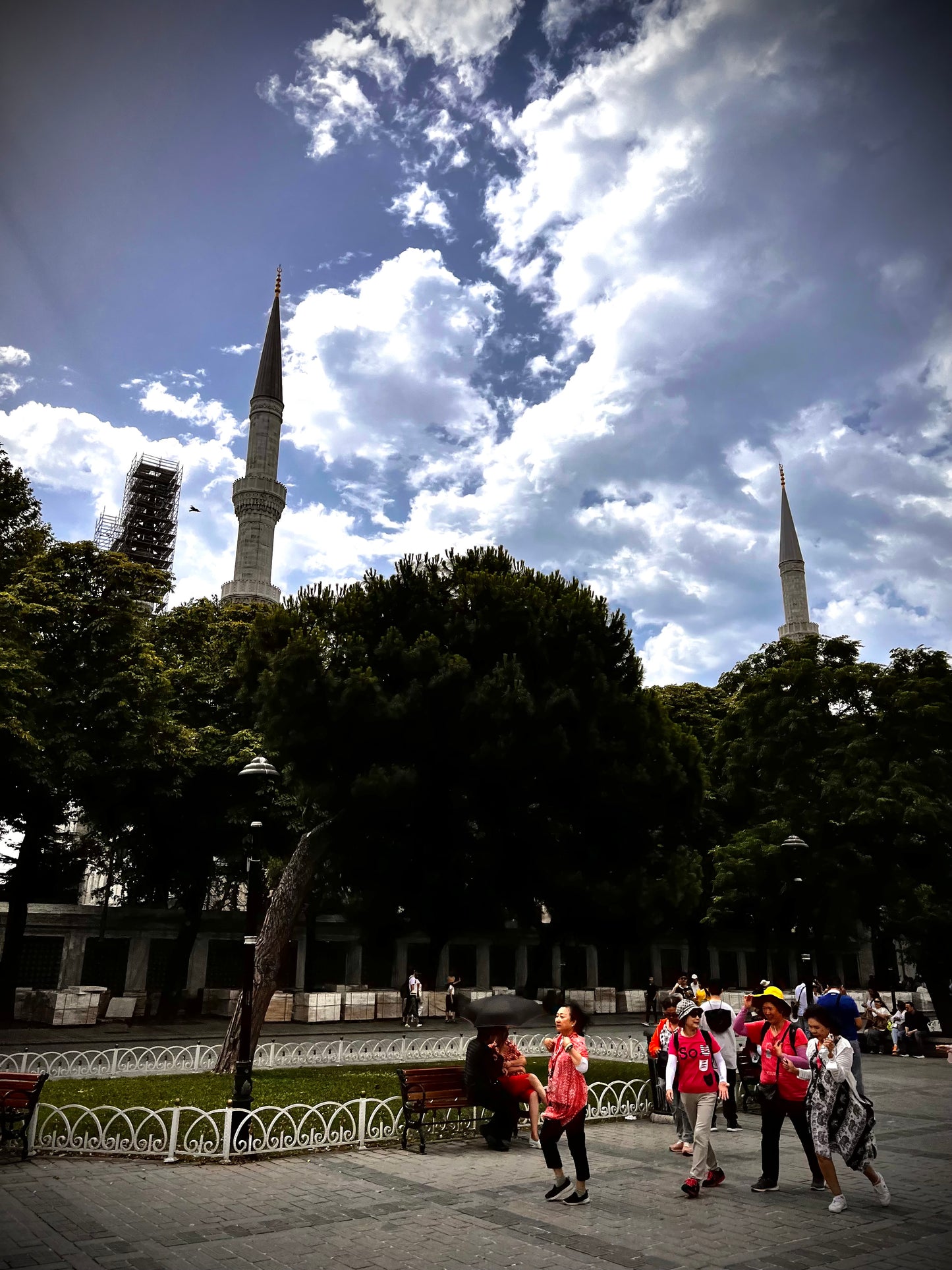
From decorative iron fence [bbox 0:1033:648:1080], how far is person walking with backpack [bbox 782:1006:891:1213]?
10.5 meters

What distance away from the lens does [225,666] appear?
31.7 m

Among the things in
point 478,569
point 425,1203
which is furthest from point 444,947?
point 425,1203

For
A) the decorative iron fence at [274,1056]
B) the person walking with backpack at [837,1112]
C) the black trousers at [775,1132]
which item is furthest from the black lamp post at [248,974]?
the person walking with backpack at [837,1112]

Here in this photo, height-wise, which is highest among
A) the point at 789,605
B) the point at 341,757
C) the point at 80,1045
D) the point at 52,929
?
the point at 789,605

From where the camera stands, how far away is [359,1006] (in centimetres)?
2880

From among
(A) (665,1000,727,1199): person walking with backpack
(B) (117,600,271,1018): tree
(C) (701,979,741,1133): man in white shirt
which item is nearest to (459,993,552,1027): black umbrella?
(A) (665,1000,727,1199): person walking with backpack

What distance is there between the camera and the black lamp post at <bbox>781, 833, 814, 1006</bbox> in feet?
59.4

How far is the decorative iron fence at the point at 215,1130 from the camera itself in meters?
8.99

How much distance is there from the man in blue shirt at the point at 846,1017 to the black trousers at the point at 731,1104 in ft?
11.2

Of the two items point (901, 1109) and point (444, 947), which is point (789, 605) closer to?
point (444, 947)

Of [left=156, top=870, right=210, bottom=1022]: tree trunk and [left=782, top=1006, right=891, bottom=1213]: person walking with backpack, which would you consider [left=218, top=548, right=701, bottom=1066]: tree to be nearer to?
[left=156, top=870, right=210, bottom=1022]: tree trunk

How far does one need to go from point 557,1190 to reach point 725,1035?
4.26 metres

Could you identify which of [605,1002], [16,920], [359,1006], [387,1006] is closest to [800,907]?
[605,1002]

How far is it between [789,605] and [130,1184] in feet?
214
